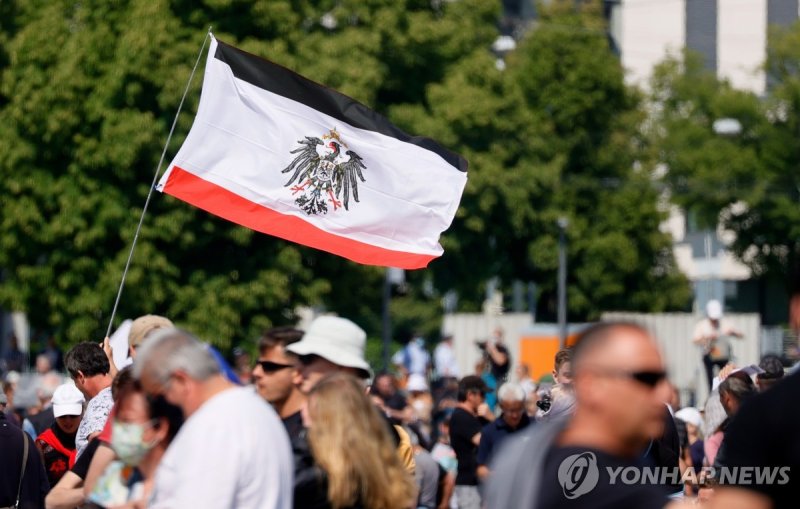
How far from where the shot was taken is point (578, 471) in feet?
13.3

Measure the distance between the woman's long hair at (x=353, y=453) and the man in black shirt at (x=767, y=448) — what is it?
1680 mm

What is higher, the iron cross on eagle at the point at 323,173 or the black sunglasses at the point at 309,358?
the iron cross on eagle at the point at 323,173

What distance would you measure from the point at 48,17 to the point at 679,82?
26921mm

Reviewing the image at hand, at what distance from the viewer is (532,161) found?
39906mm

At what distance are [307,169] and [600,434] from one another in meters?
6.68

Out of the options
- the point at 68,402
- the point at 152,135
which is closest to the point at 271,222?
the point at 68,402

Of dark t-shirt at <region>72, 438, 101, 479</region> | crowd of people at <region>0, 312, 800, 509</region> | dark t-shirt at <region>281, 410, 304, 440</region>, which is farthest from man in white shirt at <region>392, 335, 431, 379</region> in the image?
dark t-shirt at <region>281, 410, 304, 440</region>

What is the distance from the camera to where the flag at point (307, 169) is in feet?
33.2

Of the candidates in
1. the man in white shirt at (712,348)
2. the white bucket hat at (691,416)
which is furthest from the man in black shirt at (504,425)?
the man in white shirt at (712,348)

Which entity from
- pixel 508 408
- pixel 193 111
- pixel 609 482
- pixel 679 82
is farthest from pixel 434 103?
pixel 609 482

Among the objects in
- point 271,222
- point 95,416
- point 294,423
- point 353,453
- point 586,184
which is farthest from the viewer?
point 586,184

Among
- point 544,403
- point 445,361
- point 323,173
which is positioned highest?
point 323,173

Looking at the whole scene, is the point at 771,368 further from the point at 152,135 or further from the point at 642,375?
the point at 152,135

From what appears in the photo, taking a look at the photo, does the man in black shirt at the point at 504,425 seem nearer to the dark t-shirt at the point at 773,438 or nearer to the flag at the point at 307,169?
the flag at the point at 307,169
